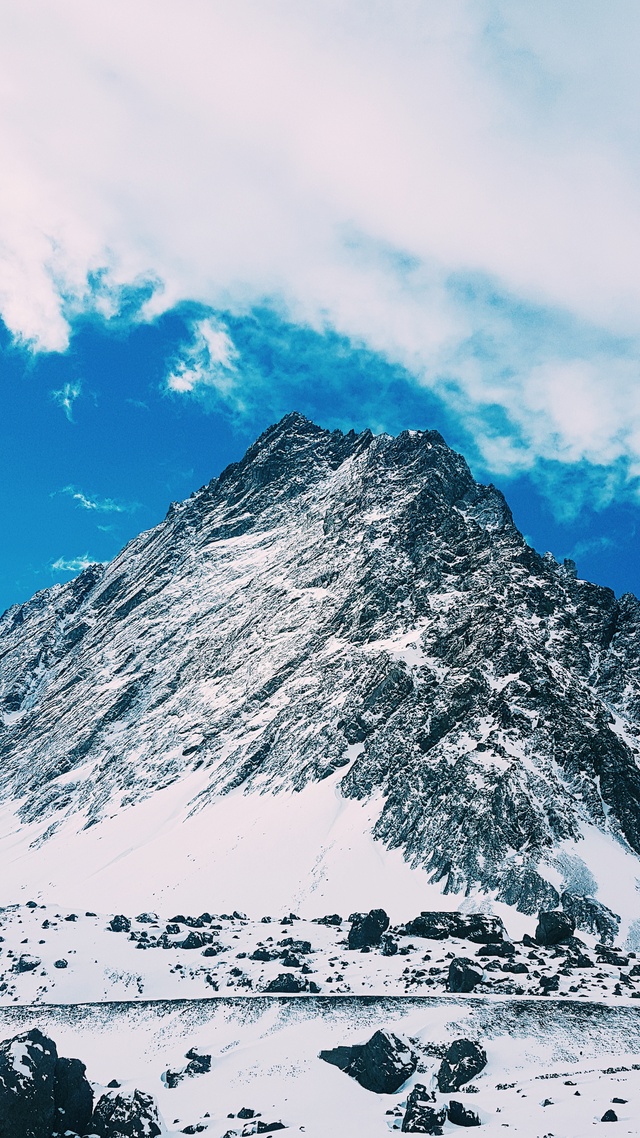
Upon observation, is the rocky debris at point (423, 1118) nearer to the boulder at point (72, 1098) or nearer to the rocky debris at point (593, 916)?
the boulder at point (72, 1098)

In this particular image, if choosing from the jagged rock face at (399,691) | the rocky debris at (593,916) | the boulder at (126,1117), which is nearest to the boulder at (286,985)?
the boulder at (126,1117)

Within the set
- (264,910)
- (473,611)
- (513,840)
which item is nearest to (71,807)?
(264,910)

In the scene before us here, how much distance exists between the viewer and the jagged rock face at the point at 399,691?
310ft

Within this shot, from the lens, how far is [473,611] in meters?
125

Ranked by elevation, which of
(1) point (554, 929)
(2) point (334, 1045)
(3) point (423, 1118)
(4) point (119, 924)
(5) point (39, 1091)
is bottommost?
(5) point (39, 1091)

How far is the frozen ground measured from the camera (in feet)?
125

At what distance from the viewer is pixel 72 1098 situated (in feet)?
121

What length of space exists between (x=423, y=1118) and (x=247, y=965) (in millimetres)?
29088

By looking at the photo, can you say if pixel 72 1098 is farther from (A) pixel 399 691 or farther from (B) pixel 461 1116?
(A) pixel 399 691

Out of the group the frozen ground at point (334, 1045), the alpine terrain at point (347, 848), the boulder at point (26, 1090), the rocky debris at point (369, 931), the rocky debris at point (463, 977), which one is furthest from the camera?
the rocky debris at point (369, 931)

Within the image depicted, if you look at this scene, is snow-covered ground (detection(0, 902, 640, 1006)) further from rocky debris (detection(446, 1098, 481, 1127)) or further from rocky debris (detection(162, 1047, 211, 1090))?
rocky debris (detection(446, 1098, 481, 1127))

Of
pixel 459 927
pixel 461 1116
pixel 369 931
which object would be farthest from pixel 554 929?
pixel 461 1116

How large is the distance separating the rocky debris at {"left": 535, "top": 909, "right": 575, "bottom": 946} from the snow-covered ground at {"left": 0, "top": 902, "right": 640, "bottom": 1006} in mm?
1832

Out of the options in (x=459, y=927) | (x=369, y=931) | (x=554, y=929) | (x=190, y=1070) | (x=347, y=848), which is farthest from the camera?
(x=347, y=848)
